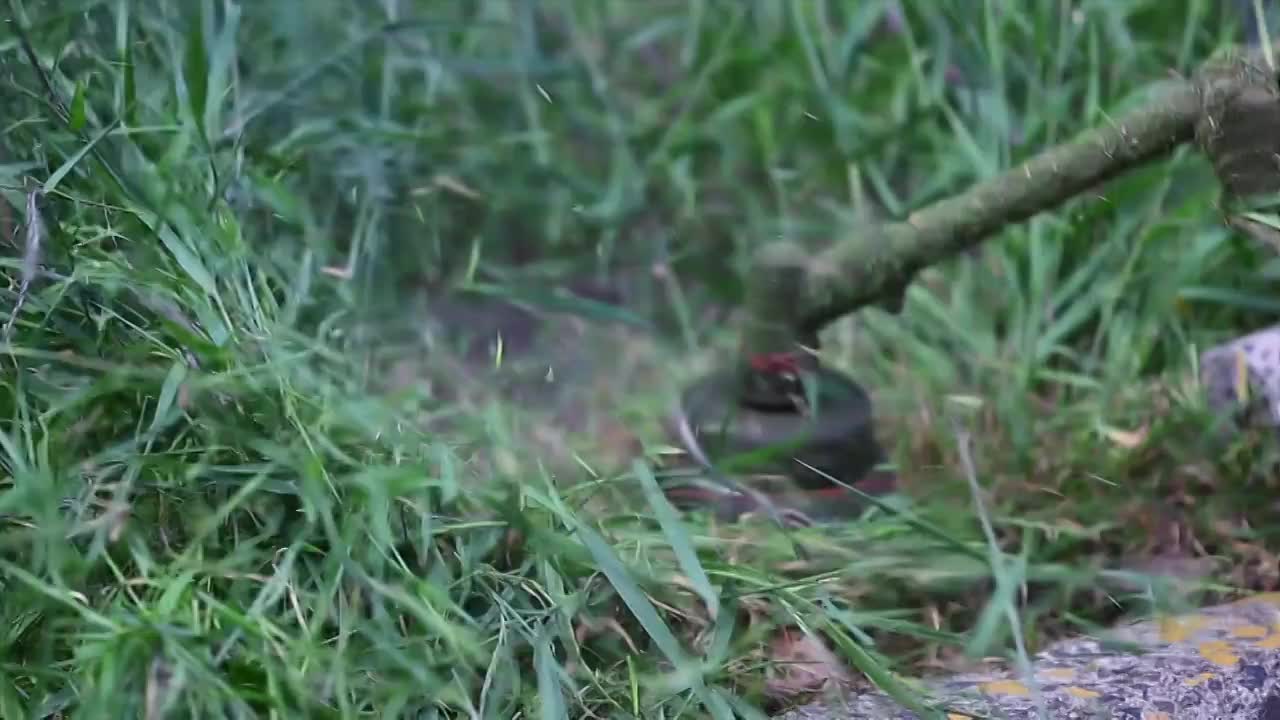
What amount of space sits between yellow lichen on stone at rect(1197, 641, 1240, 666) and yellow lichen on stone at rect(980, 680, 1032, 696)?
0.51 ft

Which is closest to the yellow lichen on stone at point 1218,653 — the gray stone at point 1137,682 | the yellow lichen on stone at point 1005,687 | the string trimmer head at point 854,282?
the gray stone at point 1137,682

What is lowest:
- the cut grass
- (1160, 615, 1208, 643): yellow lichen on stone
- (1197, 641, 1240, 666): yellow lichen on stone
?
(1160, 615, 1208, 643): yellow lichen on stone

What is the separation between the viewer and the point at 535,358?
62.1 inches

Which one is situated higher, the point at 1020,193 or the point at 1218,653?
the point at 1020,193

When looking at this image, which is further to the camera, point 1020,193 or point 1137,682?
point 1020,193

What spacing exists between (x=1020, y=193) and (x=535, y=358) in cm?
65

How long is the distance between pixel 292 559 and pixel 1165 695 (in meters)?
0.62

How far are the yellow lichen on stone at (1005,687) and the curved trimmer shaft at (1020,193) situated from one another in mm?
390

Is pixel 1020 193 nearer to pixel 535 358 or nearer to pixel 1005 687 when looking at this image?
pixel 1005 687

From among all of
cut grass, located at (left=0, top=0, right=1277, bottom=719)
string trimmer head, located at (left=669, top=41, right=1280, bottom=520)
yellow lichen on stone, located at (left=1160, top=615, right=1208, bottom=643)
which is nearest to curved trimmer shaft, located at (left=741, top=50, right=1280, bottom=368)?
string trimmer head, located at (left=669, top=41, right=1280, bottom=520)

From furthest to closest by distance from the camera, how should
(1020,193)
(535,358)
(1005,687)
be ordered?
(535,358), (1020,193), (1005,687)

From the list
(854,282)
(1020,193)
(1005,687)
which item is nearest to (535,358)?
(854,282)

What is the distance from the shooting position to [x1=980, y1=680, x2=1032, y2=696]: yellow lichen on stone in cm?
94

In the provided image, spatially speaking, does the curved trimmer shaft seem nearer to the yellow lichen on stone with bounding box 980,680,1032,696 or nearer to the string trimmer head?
the string trimmer head
